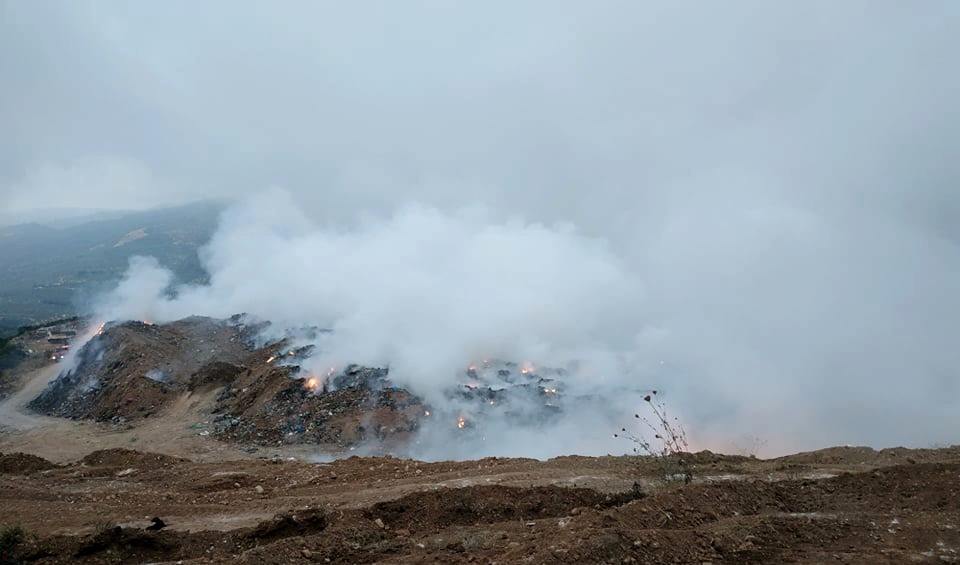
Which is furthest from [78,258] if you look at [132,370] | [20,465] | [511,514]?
[511,514]

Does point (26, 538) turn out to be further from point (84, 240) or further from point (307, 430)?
point (84, 240)

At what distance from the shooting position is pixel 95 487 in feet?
30.5

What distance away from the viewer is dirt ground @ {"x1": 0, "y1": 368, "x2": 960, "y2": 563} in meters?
4.79

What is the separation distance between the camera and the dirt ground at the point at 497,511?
4.79m

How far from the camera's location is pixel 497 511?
660 centimetres

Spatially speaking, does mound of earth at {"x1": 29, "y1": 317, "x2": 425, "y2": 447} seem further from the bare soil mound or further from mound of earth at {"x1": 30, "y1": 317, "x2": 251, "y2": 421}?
the bare soil mound

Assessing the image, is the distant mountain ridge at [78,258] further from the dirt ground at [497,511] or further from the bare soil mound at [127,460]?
the dirt ground at [497,511]

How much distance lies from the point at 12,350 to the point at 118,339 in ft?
29.5

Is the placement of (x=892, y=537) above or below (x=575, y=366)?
below

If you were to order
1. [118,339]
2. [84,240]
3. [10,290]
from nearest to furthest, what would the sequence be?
1. [118,339]
2. [10,290]
3. [84,240]

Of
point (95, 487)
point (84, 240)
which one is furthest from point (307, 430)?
point (84, 240)

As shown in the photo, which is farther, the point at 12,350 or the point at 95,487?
the point at 12,350

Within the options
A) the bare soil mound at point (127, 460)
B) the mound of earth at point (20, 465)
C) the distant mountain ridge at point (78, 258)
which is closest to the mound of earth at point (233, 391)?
the bare soil mound at point (127, 460)

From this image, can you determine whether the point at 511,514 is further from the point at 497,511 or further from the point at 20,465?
the point at 20,465
